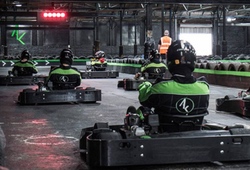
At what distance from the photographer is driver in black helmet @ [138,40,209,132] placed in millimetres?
4918

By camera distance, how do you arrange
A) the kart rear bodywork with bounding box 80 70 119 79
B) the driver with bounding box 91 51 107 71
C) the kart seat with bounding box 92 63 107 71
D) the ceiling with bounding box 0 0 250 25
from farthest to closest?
1. the ceiling with bounding box 0 0 250 25
2. the kart seat with bounding box 92 63 107 71
3. the driver with bounding box 91 51 107 71
4. the kart rear bodywork with bounding box 80 70 119 79

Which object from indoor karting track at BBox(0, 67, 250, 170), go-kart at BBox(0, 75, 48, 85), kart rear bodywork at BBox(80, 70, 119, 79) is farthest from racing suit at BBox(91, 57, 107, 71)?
indoor karting track at BBox(0, 67, 250, 170)

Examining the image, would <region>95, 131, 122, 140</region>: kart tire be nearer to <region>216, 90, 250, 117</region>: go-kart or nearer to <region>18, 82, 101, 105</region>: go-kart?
<region>216, 90, 250, 117</region>: go-kart

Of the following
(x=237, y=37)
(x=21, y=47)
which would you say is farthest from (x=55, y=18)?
(x=237, y=37)

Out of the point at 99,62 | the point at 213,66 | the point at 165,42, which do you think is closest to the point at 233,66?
the point at 213,66

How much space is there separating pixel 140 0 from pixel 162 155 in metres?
17.8

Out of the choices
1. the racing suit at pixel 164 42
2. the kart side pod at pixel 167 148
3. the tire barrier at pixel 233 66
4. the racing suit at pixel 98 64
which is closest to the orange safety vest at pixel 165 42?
the racing suit at pixel 164 42

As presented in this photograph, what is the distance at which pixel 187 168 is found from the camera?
4590mm

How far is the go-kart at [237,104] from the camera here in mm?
8422

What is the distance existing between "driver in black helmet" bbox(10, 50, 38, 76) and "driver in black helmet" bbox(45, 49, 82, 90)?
22.6ft

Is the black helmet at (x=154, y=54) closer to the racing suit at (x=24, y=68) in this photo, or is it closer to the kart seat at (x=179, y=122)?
the racing suit at (x=24, y=68)

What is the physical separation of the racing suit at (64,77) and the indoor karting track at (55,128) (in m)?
0.47

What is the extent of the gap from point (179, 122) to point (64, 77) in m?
6.19

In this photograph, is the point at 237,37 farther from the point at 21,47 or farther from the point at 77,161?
the point at 77,161
